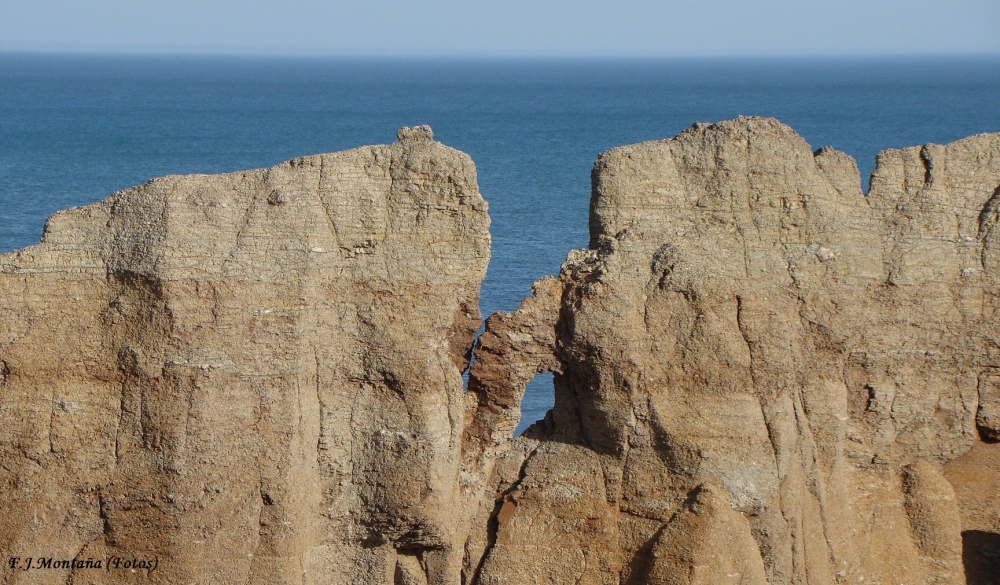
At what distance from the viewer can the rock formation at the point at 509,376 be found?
45.1 feet

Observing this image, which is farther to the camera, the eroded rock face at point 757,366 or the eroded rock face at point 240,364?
the eroded rock face at point 757,366

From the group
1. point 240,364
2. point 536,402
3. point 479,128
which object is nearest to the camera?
point 240,364

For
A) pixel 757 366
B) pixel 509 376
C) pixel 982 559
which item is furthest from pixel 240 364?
pixel 982 559

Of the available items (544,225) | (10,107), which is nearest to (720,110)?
(10,107)

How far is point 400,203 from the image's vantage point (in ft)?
46.6

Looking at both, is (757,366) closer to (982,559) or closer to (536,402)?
(982,559)

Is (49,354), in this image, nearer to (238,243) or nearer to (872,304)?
(238,243)

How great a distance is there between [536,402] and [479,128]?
2514 inches

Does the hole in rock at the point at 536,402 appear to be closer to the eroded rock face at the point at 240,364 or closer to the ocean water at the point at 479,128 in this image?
the ocean water at the point at 479,128

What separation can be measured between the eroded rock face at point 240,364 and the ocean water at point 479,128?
1548cm

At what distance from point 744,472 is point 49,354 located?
7.79 m

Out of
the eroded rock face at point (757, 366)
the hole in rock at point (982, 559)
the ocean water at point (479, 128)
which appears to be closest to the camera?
the eroded rock face at point (757, 366)

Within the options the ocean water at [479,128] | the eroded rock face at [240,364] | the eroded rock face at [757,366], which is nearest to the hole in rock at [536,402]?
the ocean water at [479,128]

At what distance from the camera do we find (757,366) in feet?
48.3
